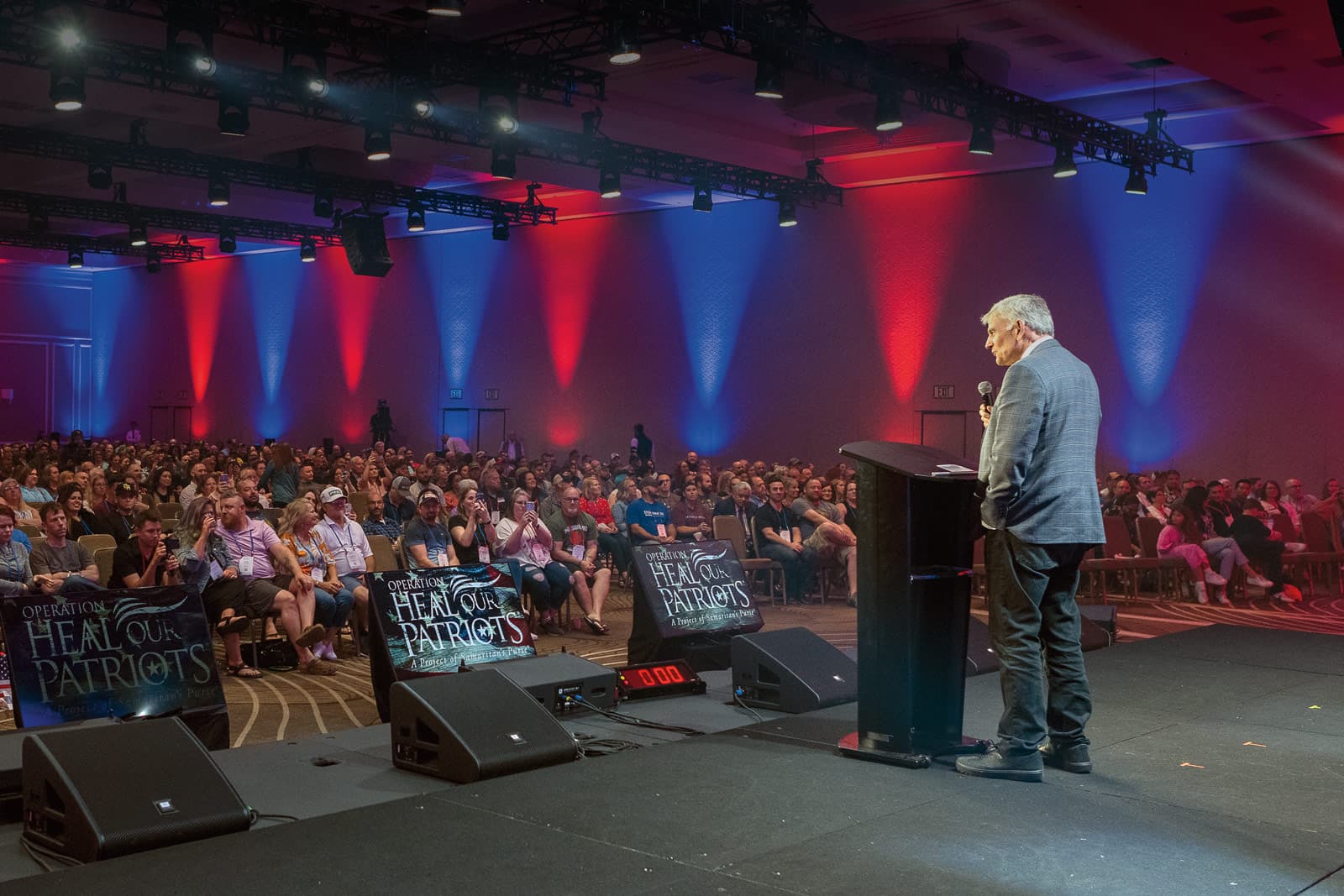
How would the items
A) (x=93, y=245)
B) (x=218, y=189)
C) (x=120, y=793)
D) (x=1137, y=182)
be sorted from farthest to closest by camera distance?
1. (x=93, y=245)
2. (x=218, y=189)
3. (x=1137, y=182)
4. (x=120, y=793)

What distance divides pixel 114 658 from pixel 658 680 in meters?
2.03

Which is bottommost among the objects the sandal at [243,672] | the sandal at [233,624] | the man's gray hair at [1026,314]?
the sandal at [243,672]

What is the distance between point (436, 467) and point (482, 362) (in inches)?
308

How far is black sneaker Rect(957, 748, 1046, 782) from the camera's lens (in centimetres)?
346

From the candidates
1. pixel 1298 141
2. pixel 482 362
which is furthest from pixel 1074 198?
pixel 482 362

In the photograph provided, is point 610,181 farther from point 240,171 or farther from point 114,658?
point 114,658

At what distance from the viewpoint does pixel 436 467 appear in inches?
559

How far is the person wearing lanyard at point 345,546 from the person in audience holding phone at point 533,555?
1.05m

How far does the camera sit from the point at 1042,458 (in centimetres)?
352

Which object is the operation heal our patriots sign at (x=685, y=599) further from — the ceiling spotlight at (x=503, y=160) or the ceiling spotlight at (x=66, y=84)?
the ceiling spotlight at (x=503, y=160)

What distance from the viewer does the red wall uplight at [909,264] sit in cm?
1653

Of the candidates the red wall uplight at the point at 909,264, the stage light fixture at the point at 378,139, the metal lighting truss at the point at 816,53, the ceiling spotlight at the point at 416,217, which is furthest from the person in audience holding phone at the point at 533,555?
the ceiling spotlight at the point at 416,217

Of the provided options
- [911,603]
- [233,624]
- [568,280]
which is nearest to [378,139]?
[233,624]

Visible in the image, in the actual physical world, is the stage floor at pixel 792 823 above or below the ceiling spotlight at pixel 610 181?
below
